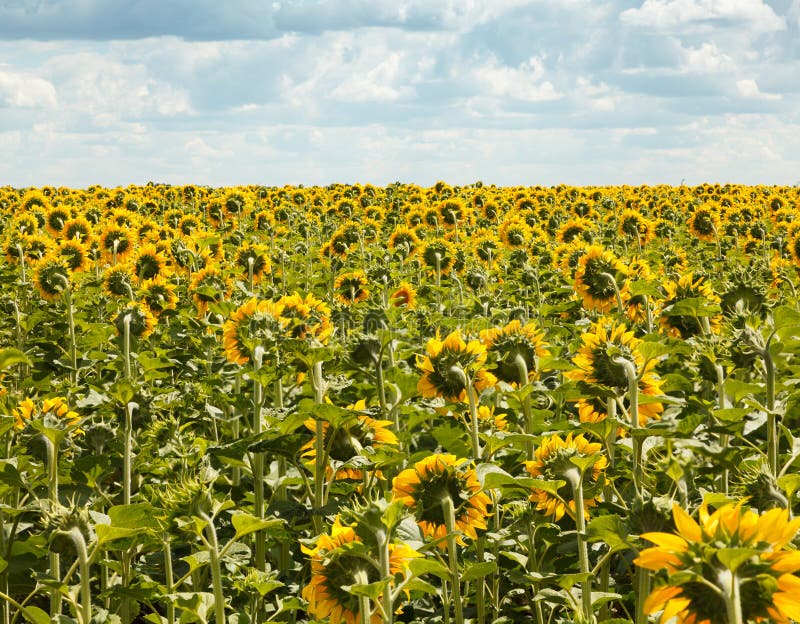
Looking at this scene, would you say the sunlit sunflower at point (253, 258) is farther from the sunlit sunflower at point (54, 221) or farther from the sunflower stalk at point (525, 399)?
the sunlit sunflower at point (54, 221)

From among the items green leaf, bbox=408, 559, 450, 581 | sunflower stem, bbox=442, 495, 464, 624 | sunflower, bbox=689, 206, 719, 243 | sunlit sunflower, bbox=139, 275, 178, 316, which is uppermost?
sunflower, bbox=689, 206, 719, 243

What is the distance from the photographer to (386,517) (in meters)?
1.89

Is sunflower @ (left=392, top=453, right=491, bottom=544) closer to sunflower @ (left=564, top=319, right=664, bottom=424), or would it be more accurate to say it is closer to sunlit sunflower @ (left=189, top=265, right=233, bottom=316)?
sunflower @ (left=564, top=319, right=664, bottom=424)

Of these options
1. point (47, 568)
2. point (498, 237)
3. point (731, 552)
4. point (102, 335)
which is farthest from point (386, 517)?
point (498, 237)

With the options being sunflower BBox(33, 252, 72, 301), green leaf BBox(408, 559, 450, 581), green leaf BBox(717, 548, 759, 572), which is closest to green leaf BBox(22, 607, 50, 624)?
green leaf BBox(408, 559, 450, 581)

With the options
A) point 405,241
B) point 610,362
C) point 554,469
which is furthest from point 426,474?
point 405,241

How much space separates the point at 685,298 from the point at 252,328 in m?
2.45

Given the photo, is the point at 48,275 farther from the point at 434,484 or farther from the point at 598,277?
the point at 434,484

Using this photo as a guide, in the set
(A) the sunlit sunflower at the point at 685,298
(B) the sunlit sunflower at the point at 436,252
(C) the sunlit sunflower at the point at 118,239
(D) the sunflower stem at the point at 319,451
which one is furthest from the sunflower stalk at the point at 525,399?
(C) the sunlit sunflower at the point at 118,239

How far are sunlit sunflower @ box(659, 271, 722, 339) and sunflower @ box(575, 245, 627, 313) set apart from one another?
24.5 inches

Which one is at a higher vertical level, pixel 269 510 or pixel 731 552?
pixel 731 552

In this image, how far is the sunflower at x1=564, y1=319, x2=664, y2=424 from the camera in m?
3.16

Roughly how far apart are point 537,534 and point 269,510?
1.18 meters

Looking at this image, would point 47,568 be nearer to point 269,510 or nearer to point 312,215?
point 269,510
